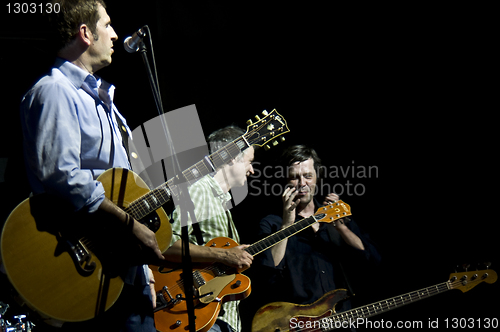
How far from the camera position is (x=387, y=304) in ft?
9.61

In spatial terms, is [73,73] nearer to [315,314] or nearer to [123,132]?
[123,132]

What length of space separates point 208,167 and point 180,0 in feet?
6.37

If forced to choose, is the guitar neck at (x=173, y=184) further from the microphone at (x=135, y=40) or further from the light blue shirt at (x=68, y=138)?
the microphone at (x=135, y=40)

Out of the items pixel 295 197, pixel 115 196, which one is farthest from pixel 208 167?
pixel 295 197

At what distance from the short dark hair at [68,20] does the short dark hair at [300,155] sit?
194 centimetres

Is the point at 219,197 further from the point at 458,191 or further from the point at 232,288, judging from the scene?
the point at 458,191

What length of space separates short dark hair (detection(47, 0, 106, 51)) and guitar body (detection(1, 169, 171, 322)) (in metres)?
0.71

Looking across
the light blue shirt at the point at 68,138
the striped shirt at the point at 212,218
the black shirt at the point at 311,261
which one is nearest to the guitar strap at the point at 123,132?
the light blue shirt at the point at 68,138

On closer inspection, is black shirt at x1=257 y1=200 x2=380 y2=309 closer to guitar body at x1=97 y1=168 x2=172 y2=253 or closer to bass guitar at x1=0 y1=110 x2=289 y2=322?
guitar body at x1=97 y1=168 x2=172 y2=253

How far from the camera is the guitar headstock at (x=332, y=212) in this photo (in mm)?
2920

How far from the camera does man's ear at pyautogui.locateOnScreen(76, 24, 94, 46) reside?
66.8 inches

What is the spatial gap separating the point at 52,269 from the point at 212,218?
140cm

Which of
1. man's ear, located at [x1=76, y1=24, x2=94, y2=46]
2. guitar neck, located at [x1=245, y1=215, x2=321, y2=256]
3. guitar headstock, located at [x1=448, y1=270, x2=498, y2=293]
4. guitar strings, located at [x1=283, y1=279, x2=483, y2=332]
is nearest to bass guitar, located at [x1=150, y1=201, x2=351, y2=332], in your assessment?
guitar neck, located at [x1=245, y1=215, x2=321, y2=256]

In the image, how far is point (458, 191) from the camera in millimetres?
3186
